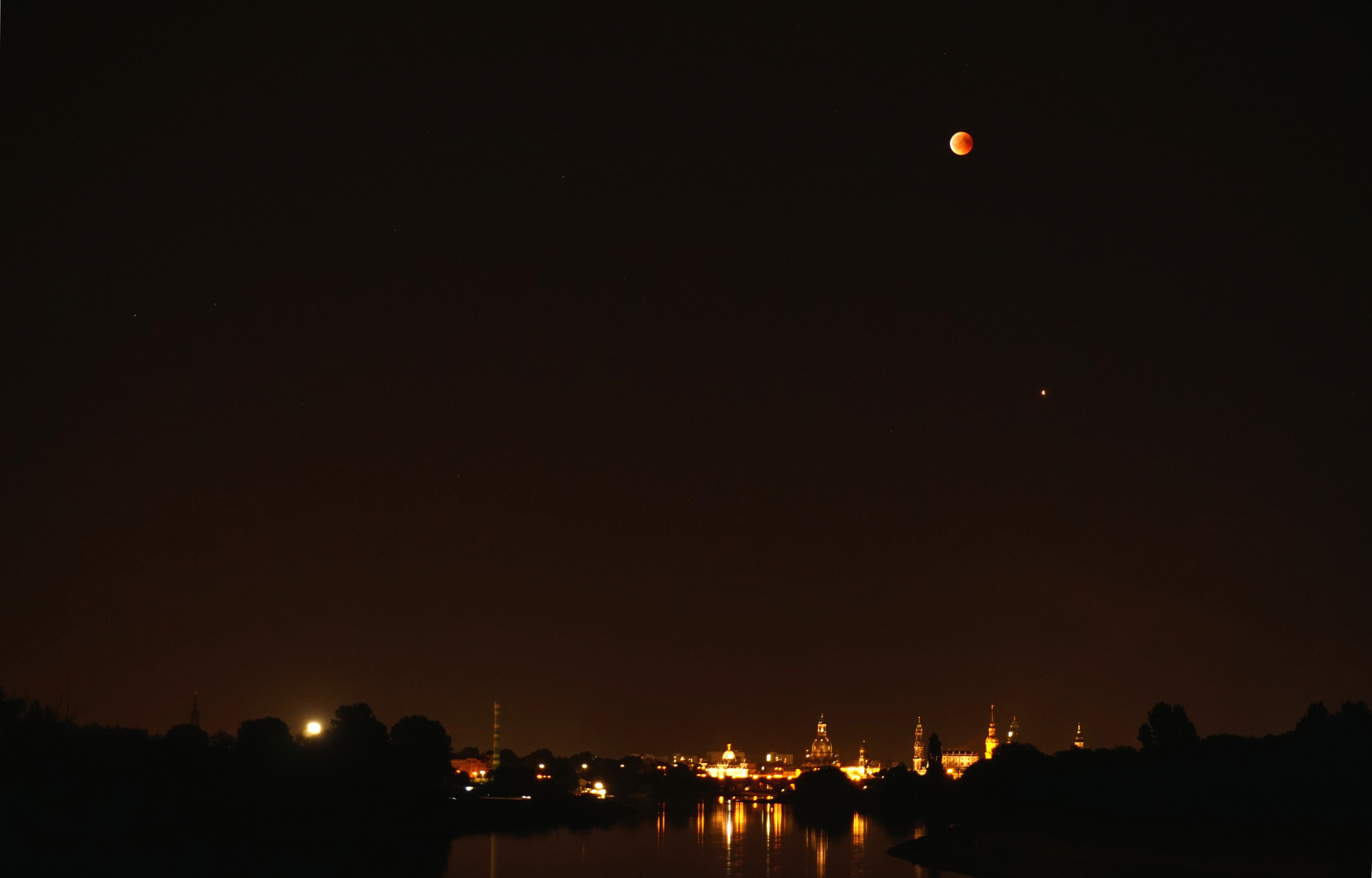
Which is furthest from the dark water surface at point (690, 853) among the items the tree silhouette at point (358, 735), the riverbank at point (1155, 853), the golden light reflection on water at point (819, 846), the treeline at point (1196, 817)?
the tree silhouette at point (358, 735)

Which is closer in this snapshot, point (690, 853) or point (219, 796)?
point (219, 796)

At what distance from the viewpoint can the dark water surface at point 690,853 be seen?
65312 millimetres

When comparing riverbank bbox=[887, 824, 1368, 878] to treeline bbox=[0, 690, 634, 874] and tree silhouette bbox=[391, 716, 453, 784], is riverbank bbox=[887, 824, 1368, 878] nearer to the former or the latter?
treeline bbox=[0, 690, 634, 874]

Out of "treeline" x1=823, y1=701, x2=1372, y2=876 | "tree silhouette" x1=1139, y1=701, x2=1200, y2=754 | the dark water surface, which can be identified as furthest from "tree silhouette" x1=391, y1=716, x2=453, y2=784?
"tree silhouette" x1=1139, y1=701, x2=1200, y2=754

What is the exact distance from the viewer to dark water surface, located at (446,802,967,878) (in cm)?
6531

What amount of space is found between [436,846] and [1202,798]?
42.7m

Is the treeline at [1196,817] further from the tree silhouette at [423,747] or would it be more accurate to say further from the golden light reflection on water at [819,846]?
the tree silhouette at [423,747]

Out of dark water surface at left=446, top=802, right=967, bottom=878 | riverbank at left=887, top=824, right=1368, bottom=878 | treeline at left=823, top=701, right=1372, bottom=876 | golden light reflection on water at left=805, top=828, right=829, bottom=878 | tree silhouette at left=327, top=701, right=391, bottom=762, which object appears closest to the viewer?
riverbank at left=887, top=824, right=1368, bottom=878

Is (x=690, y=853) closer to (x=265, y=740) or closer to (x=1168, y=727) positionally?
(x=265, y=740)

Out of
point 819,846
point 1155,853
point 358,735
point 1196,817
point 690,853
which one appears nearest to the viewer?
point 1155,853

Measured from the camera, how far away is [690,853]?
78.0 meters

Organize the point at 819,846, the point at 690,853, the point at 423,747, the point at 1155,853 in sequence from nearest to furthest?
the point at 1155,853 < the point at 690,853 < the point at 819,846 < the point at 423,747

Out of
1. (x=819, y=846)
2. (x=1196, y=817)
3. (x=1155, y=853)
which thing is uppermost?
(x=1196, y=817)

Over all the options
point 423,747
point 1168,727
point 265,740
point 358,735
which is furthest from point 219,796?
point 1168,727
